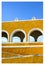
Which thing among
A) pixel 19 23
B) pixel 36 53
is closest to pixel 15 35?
pixel 19 23

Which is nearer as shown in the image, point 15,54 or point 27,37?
point 15,54

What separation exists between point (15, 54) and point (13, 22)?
3.45 feet

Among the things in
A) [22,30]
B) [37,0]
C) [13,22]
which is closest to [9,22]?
[13,22]

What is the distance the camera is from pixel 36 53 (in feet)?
14.1

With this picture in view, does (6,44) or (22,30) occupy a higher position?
(22,30)

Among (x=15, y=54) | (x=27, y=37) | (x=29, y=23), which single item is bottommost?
(x=15, y=54)

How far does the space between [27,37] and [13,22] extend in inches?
21.0

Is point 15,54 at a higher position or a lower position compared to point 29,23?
lower

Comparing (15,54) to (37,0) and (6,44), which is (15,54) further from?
(37,0)

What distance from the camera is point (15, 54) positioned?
4363 millimetres

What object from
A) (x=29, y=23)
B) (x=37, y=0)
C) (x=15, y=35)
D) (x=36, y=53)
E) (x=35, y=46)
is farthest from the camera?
(x=15, y=35)

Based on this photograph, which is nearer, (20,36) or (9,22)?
(9,22)

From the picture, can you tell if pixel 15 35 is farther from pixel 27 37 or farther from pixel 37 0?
pixel 37 0

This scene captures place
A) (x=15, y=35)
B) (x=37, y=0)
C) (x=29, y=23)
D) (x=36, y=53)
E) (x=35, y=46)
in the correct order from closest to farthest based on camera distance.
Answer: (x=37, y=0) → (x=36, y=53) → (x=35, y=46) → (x=29, y=23) → (x=15, y=35)
